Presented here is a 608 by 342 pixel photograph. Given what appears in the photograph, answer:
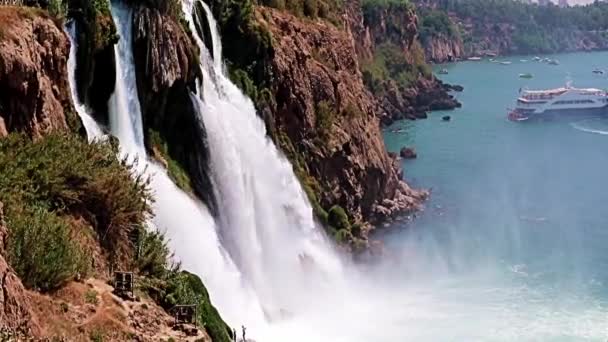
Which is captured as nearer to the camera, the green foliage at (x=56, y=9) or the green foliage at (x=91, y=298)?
the green foliage at (x=91, y=298)

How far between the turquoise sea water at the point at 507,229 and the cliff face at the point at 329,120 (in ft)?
9.50

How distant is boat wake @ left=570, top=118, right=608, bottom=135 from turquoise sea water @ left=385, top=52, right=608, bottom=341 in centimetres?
10

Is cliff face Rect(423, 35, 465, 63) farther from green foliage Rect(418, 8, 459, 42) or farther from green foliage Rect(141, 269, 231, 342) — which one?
green foliage Rect(141, 269, 231, 342)

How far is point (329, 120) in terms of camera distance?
152 feet

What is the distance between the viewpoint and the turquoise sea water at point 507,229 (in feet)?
113

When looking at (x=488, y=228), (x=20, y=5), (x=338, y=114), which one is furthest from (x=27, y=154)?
(x=488, y=228)

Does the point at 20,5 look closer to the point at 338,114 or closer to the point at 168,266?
the point at 168,266

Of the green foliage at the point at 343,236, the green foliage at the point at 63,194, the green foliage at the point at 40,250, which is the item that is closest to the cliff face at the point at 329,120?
the green foliage at the point at 343,236

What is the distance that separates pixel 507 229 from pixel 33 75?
115 feet

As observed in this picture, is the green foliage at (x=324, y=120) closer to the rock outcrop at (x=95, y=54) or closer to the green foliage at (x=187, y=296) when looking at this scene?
the rock outcrop at (x=95, y=54)

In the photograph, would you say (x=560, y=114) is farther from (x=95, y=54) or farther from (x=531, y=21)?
(x=531, y=21)

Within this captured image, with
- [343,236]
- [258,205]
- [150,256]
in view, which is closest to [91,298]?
[150,256]

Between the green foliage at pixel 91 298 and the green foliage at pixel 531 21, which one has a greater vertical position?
the green foliage at pixel 531 21

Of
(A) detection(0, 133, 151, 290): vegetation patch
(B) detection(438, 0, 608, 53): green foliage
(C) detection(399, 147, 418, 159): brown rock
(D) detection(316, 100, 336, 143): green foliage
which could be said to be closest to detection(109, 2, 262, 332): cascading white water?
(A) detection(0, 133, 151, 290): vegetation patch
